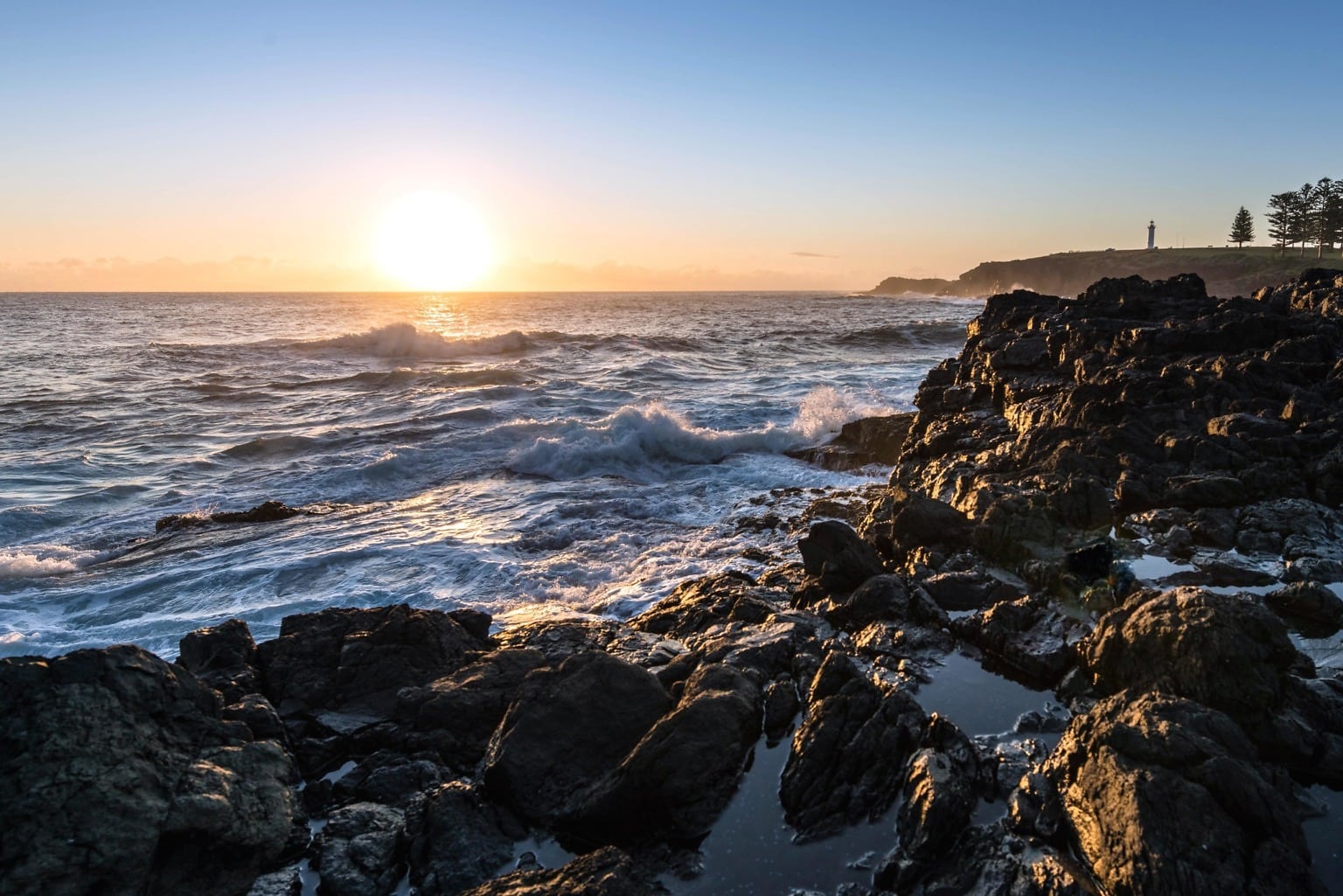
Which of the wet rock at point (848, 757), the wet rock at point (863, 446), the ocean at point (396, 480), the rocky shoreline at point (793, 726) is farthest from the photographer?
the wet rock at point (863, 446)

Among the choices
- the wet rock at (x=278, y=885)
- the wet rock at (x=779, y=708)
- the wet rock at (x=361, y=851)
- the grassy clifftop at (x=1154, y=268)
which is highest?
the grassy clifftop at (x=1154, y=268)

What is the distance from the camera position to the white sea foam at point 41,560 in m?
12.1

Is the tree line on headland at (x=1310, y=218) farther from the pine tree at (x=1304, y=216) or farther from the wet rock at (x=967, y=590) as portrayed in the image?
the wet rock at (x=967, y=590)

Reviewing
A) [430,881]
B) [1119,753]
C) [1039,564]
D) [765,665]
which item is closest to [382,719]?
[430,881]

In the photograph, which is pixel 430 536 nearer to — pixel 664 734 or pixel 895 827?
pixel 664 734

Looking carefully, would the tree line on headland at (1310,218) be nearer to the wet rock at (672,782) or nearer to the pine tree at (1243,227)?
the pine tree at (1243,227)

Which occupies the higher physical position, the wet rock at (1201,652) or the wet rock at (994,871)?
the wet rock at (1201,652)

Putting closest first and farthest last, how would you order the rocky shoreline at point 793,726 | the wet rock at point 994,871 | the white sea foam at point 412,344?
the wet rock at point 994,871 → the rocky shoreline at point 793,726 → the white sea foam at point 412,344

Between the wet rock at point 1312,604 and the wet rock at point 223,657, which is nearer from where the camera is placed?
the wet rock at point 1312,604

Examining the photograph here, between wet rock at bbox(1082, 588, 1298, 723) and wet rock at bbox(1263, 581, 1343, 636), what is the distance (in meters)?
1.72

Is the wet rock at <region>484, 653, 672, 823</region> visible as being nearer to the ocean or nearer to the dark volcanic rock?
the dark volcanic rock

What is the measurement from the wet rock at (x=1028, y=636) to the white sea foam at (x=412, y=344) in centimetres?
3947

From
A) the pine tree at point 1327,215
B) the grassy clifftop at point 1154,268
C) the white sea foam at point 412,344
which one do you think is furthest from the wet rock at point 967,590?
the pine tree at point 1327,215

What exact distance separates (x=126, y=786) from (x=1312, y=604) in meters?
9.75
